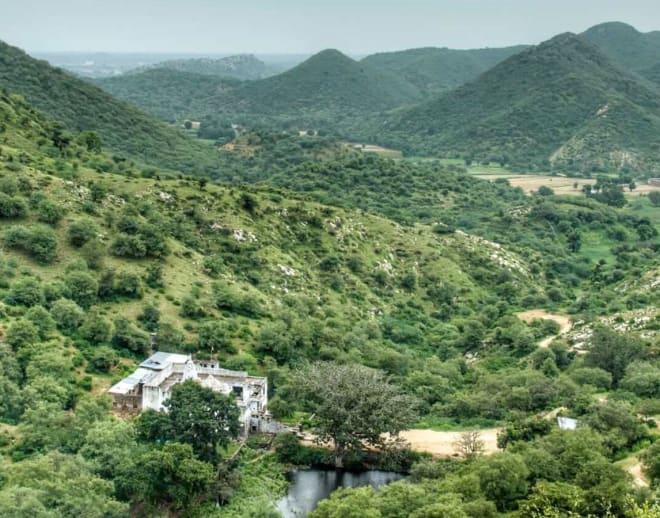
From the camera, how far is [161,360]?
46500mm

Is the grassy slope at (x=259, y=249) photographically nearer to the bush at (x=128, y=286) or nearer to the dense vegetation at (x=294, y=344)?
the dense vegetation at (x=294, y=344)

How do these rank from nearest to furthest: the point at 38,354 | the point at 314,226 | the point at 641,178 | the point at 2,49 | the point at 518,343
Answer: the point at 38,354 < the point at 518,343 < the point at 314,226 < the point at 2,49 < the point at 641,178

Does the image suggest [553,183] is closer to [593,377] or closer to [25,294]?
[593,377]

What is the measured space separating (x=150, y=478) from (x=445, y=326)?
41449mm

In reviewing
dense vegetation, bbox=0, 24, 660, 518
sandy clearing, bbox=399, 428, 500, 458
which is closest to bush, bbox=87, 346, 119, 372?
dense vegetation, bbox=0, 24, 660, 518

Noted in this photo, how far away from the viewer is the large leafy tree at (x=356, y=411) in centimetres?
4188

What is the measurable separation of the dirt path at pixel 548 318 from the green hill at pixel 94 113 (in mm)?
77252

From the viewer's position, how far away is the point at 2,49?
148m

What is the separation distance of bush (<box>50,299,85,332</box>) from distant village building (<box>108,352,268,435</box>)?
18.2ft

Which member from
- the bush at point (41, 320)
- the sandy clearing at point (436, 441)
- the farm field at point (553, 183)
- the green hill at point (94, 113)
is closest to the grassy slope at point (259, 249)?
the bush at point (41, 320)

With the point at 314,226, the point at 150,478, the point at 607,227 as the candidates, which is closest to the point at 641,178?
the point at 607,227

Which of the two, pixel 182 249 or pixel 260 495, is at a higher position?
pixel 182 249

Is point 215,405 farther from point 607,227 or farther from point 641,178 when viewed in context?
point 641,178

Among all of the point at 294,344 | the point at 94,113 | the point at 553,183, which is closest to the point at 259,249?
the point at 294,344
